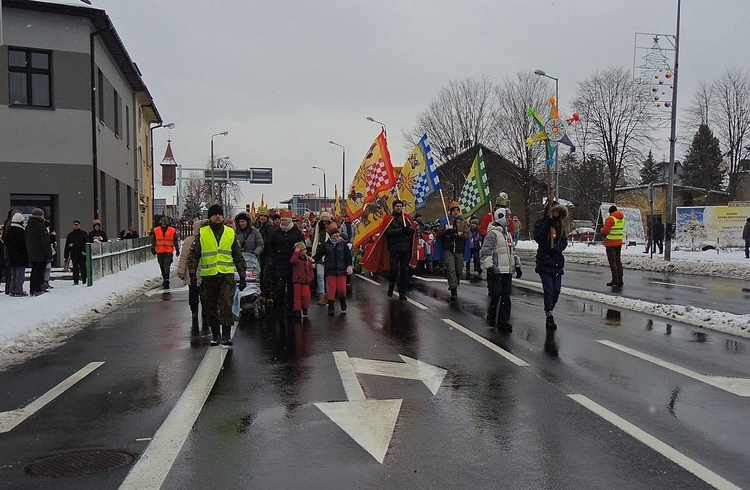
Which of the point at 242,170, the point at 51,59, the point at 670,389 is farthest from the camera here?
the point at 242,170

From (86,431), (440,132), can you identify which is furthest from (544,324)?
(440,132)

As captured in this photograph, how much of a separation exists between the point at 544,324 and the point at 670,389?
3970 mm

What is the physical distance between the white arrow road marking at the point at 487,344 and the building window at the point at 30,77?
62.9ft

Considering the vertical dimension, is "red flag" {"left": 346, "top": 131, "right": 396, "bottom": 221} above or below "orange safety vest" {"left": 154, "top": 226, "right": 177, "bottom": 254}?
above

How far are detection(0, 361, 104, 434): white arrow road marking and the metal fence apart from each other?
407 inches

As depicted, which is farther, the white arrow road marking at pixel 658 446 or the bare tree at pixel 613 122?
the bare tree at pixel 613 122

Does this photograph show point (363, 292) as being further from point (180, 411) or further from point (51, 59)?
point (51, 59)

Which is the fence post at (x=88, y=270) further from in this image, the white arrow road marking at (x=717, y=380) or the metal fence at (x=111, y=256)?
the white arrow road marking at (x=717, y=380)

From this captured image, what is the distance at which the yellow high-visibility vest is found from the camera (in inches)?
354

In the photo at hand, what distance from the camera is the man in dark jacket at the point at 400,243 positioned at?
13727 millimetres

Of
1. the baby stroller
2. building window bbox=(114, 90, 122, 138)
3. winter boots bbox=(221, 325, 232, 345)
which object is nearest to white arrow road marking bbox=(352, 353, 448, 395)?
winter boots bbox=(221, 325, 232, 345)

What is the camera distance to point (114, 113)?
2956 cm

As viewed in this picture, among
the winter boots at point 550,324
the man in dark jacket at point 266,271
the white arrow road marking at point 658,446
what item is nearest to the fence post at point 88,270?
the man in dark jacket at point 266,271

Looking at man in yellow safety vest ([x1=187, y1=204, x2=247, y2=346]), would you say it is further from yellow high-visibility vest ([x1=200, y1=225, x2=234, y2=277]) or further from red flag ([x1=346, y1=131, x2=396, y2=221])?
red flag ([x1=346, y1=131, x2=396, y2=221])
